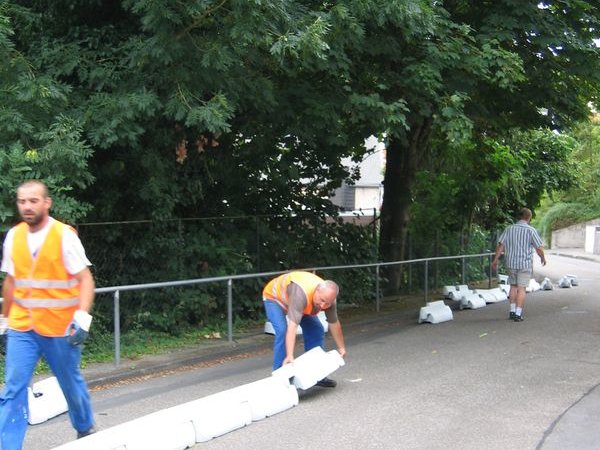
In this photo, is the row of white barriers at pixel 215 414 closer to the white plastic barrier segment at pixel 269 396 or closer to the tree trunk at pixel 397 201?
the white plastic barrier segment at pixel 269 396

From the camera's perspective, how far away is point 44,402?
5953 millimetres

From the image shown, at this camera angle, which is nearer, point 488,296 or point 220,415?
point 220,415

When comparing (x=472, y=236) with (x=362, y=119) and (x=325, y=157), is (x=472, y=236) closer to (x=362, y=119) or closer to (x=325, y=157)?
(x=325, y=157)

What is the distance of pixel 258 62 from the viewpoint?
27.1 feet

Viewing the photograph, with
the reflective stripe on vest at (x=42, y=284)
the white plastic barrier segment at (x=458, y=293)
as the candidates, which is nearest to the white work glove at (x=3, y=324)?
the reflective stripe on vest at (x=42, y=284)

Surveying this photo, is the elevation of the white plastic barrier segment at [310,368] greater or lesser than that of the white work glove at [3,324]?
lesser

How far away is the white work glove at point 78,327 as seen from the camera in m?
4.44

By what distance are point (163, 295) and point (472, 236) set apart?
11533 millimetres

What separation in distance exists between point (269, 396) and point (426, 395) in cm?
156

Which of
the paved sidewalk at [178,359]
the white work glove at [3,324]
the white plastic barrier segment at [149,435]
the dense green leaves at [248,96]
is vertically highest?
the dense green leaves at [248,96]

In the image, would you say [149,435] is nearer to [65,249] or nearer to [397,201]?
[65,249]

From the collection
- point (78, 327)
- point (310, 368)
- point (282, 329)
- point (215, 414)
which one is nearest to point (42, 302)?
point (78, 327)

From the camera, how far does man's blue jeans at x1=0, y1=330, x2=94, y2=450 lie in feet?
14.5

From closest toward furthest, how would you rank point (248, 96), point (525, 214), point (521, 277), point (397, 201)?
point (248, 96) < point (521, 277) < point (525, 214) < point (397, 201)
